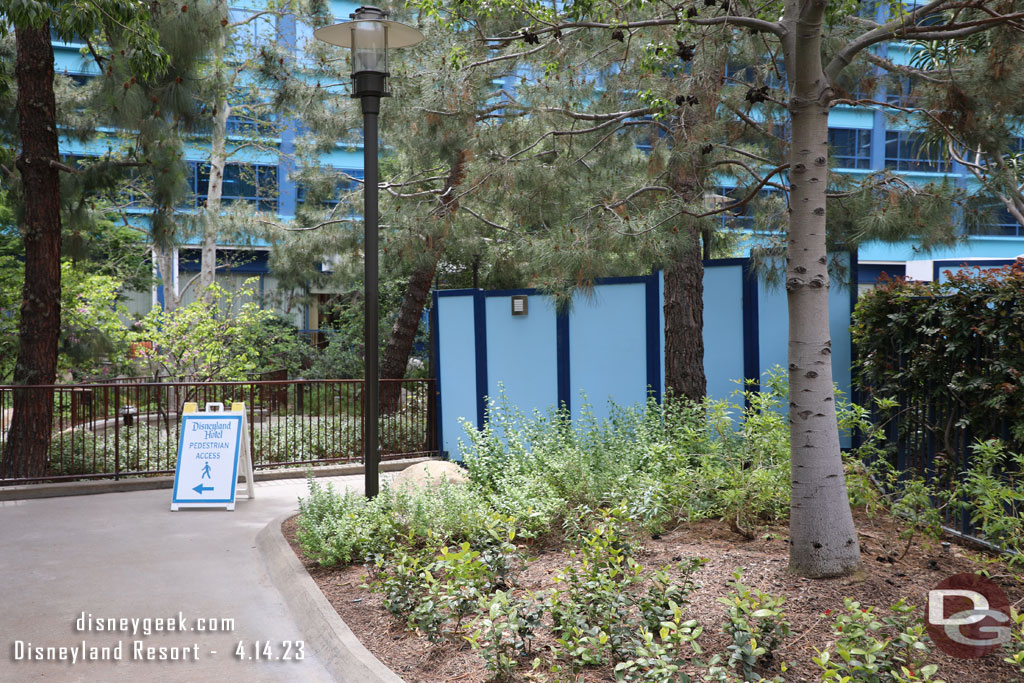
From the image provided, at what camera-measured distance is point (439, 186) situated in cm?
1475

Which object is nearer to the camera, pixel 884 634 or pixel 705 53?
pixel 884 634

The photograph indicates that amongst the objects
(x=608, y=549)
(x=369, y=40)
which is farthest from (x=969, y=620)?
(x=369, y=40)

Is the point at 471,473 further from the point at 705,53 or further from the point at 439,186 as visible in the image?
the point at 439,186

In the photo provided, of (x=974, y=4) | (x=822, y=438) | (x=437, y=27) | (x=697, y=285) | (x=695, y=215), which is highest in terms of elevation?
(x=437, y=27)

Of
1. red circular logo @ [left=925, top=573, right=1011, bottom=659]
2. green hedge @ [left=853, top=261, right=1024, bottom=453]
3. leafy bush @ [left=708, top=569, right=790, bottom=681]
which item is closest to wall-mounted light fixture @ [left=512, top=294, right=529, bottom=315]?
green hedge @ [left=853, top=261, right=1024, bottom=453]

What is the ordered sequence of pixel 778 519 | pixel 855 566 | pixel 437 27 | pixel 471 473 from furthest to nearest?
1. pixel 437 27
2. pixel 471 473
3. pixel 778 519
4. pixel 855 566

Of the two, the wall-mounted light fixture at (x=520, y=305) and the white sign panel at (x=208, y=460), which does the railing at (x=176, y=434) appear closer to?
the white sign panel at (x=208, y=460)

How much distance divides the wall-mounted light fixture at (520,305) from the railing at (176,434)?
2.07 meters

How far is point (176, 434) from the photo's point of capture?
38.0 ft

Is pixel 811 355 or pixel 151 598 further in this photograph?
pixel 151 598

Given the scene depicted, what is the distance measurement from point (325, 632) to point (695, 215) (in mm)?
4928

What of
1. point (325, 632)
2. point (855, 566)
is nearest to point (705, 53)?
point (855, 566)

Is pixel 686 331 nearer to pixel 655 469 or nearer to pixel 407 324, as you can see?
pixel 655 469

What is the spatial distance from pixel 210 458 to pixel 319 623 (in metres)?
4.67
